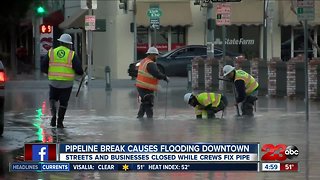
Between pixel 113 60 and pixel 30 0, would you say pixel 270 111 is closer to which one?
pixel 30 0

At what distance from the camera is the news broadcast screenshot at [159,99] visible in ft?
22.4

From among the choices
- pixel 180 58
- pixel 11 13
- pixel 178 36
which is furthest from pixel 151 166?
pixel 178 36

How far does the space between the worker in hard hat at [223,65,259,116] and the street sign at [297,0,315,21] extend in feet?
10.3

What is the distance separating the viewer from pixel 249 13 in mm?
42031

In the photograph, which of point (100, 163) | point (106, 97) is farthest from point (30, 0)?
point (106, 97)

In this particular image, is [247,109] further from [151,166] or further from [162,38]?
[162,38]

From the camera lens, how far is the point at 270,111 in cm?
1992

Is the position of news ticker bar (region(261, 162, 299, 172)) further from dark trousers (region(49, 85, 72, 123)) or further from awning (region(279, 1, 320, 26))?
awning (region(279, 1, 320, 26))

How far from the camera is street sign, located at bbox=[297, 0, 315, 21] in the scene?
47.0 ft

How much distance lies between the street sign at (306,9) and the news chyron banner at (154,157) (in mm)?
7824

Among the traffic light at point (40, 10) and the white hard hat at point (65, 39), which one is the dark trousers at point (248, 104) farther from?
the traffic light at point (40, 10)

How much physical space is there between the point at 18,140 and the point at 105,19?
30707 mm

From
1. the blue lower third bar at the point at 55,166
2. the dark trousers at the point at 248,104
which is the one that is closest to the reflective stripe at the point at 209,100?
the dark trousers at the point at 248,104

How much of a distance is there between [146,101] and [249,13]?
83.4 ft
